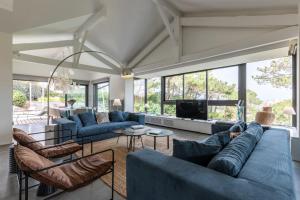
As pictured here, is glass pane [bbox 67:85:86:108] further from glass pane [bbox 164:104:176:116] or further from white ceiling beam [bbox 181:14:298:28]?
white ceiling beam [bbox 181:14:298:28]

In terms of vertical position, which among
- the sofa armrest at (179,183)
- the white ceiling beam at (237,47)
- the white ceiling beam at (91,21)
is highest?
the white ceiling beam at (91,21)

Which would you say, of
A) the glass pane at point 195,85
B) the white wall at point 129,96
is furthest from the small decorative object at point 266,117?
the white wall at point 129,96

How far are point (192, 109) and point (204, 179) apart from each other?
16.1 feet

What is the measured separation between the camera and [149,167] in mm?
1511

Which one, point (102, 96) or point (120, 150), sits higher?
point (102, 96)

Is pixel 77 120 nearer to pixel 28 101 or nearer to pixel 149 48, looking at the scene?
pixel 149 48

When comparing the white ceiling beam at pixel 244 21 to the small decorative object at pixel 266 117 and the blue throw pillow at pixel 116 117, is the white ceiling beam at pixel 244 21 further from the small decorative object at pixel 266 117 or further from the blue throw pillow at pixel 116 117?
the blue throw pillow at pixel 116 117

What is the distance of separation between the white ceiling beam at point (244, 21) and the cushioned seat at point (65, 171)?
435 centimetres

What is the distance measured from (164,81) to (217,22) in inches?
142

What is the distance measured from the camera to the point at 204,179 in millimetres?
1215

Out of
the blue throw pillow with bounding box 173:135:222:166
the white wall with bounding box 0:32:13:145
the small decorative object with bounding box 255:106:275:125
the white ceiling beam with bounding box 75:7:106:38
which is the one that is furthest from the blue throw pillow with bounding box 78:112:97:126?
the small decorative object with bounding box 255:106:275:125

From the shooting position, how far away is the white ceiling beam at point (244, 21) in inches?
141

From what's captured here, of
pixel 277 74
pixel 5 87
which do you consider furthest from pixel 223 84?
pixel 5 87

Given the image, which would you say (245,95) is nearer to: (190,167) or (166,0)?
(166,0)
